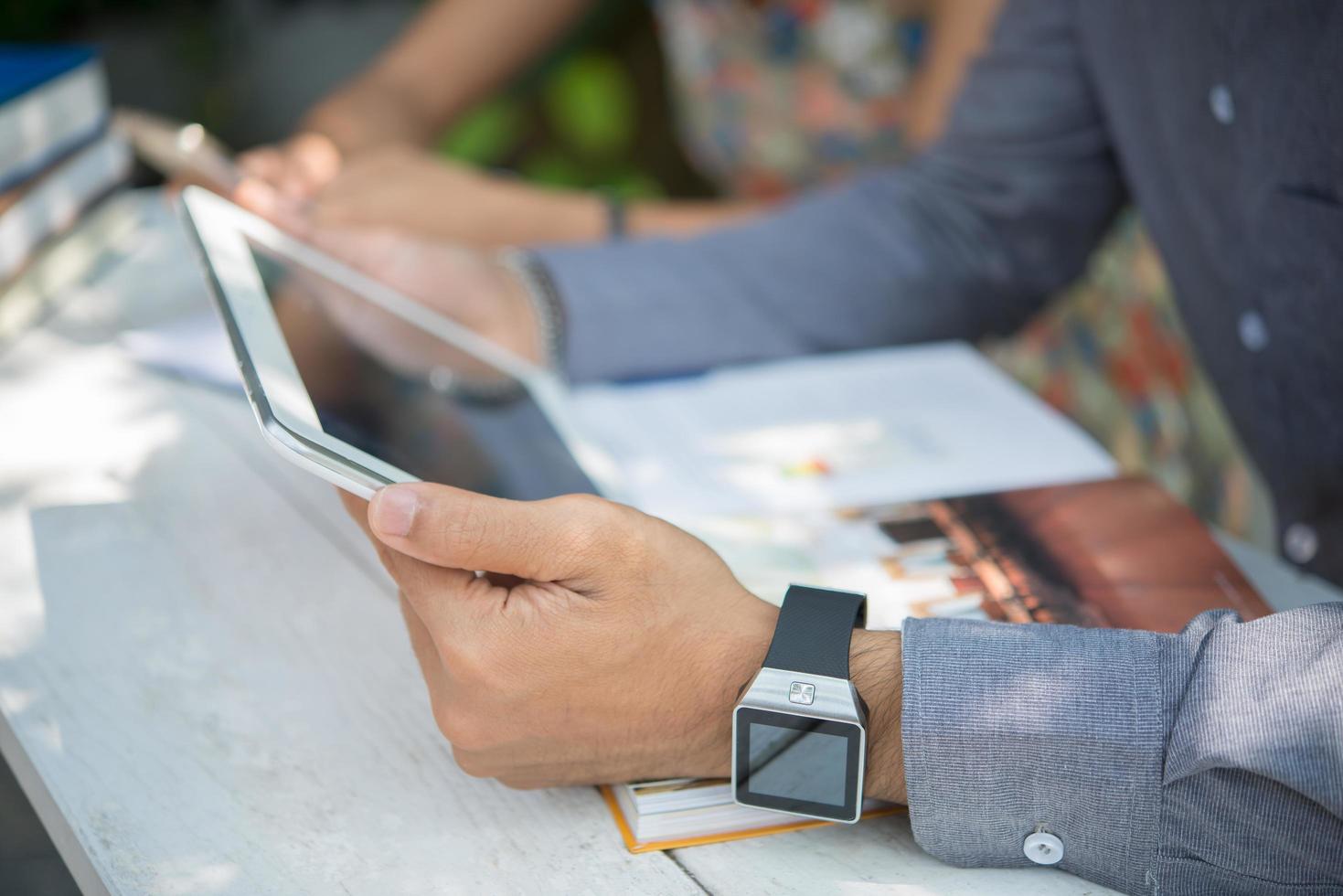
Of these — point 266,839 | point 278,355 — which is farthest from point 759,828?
point 278,355

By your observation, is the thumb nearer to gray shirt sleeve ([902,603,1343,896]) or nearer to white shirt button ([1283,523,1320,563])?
gray shirt sleeve ([902,603,1343,896])

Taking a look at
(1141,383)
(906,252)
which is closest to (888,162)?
(1141,383)

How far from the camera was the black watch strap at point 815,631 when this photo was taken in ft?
2.15

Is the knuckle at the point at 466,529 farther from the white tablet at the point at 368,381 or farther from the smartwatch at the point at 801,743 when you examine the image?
the smartwatch at the point at 801,743

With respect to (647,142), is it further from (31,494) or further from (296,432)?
(296,432)

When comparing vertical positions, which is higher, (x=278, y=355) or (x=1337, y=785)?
(x=278, y=355)

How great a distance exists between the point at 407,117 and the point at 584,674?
1346mm

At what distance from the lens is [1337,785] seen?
0.59 m

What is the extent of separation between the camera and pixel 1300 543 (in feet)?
3.46

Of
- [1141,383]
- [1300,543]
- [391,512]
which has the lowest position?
[1141,383]

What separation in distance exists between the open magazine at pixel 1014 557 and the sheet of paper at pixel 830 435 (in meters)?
0.04

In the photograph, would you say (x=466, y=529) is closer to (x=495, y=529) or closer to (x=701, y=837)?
(x=495, y=529)

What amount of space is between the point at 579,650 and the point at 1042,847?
0.88 ft

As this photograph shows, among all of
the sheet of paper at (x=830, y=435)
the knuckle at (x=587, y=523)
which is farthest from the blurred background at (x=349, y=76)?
the knuckle at (x=587, y=523)
